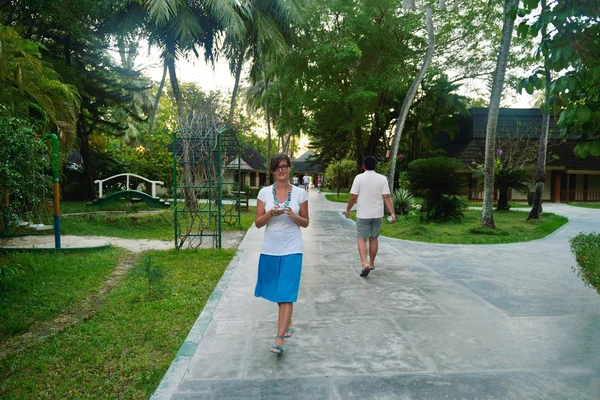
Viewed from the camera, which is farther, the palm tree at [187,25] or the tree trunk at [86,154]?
the tree trunk at [86,154]

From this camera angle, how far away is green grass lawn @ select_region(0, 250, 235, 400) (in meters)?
3.16

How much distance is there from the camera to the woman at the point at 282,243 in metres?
3.67

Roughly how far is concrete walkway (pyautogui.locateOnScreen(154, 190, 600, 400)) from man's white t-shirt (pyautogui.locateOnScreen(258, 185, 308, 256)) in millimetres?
844

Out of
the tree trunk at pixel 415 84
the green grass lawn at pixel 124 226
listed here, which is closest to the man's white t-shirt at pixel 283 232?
the green grass lawn at pixel 124 226

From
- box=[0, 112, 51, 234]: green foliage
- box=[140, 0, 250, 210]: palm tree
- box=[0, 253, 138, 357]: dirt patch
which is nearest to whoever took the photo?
box=[0, 253, 138, 357]: dirt patch

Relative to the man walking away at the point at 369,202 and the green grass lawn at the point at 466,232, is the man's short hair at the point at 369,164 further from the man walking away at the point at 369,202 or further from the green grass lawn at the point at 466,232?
the green grass lawn at the point at 466,232

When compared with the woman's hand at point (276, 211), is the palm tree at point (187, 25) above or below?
above

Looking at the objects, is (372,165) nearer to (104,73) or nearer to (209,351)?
(209,351)

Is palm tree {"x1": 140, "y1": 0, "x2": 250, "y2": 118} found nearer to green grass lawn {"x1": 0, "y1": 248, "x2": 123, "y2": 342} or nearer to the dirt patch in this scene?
green grass lawn {"x1": 0, "y1": 248, "x2": 123, "y2": 342}

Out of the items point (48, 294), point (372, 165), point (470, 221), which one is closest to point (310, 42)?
point (470, 221)

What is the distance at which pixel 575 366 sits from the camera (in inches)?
134

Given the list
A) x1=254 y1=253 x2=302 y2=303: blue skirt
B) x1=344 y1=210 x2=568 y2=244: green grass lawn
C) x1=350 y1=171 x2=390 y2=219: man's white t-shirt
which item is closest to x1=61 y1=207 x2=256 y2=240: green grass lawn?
x1=344 y1=210 x2=568 y2=244: green grass lawn

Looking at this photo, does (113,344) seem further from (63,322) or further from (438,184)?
A: (438,184)

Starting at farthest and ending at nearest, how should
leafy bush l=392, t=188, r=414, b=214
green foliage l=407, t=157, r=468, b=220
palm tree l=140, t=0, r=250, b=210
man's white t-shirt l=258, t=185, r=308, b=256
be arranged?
leafy bush l=392, t=188, r=414, b=214
palm tree l=140, t=0, r=250, b=210
green foliage l=407, t=157, r=468, b=220
man's white t-shirt l=258, t=185, r=308, b=256
